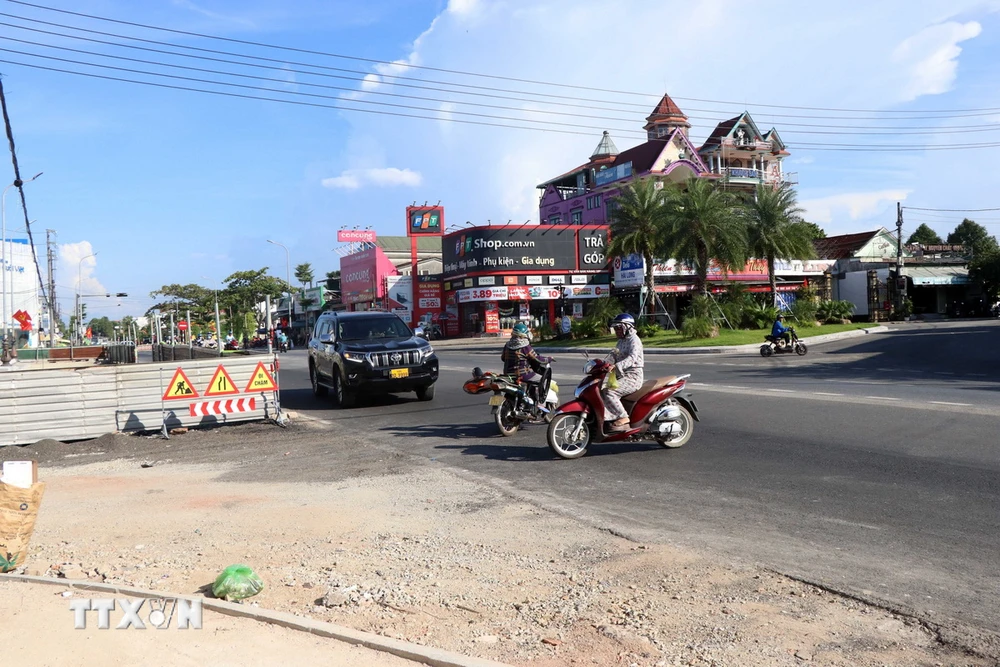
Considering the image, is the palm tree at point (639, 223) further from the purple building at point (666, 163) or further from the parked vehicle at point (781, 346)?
the purple building at point (666, 163)

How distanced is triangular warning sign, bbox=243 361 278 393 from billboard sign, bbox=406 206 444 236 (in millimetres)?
57803

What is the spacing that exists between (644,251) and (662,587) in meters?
38.1

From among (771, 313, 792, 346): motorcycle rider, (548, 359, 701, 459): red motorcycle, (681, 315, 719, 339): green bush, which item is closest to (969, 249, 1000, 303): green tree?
(681, 315, 719, 339): green bush

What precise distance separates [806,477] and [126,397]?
10.4m

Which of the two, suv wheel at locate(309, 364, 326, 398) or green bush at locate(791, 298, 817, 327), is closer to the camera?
suv wheel at locate(309, 364, 326, 398)

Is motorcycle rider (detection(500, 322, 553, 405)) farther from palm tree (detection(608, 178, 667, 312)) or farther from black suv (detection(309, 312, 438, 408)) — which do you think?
palm tree (detection(608, 178, 667, 312))

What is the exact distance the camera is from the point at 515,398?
11.3 m

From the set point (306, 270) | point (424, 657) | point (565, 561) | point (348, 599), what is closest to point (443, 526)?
point (565, 561)

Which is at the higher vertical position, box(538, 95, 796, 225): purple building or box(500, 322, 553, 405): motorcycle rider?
box(538, 95, 796, 225): purple building

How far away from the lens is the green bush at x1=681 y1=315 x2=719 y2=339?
120 feet

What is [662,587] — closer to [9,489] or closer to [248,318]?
[9,489]

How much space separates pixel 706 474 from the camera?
27.5 feet

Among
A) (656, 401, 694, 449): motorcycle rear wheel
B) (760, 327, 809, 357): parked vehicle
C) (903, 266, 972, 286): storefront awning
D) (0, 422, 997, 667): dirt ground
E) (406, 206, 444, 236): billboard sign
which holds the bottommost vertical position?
(0, 422, 997, 667): dirt ground

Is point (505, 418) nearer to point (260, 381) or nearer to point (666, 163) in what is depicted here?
point (260, 381)
